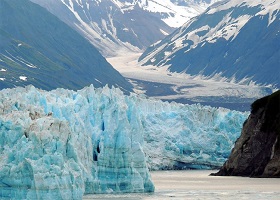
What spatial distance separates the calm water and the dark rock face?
230 centimetres

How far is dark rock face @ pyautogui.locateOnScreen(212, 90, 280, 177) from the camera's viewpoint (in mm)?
71188

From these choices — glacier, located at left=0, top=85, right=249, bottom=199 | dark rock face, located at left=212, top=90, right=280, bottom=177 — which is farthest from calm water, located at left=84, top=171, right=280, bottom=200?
dark rock face, located at left=212, top=90, right=280, bottom=177

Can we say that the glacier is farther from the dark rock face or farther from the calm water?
the dark rock face

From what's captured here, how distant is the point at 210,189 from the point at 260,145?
16515 millimetres

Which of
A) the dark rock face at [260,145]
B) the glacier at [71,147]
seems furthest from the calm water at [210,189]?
the dark rock face at [260,145]

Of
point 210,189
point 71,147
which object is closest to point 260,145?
point 210,189

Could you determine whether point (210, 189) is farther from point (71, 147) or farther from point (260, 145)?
point (71, 147)

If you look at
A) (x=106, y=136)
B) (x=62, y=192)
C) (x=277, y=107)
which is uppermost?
(x=277, y=107)

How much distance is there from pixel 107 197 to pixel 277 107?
32883mm

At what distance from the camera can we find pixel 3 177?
128 feet

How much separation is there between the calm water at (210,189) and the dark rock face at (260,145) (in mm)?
2299

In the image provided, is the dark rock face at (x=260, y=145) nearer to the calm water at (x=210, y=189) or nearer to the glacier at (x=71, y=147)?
the calm water at (x=210, y=189)

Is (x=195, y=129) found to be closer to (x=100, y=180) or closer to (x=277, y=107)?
(x=277, y=107)

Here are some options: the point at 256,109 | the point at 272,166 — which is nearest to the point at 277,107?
the point at 256,109
